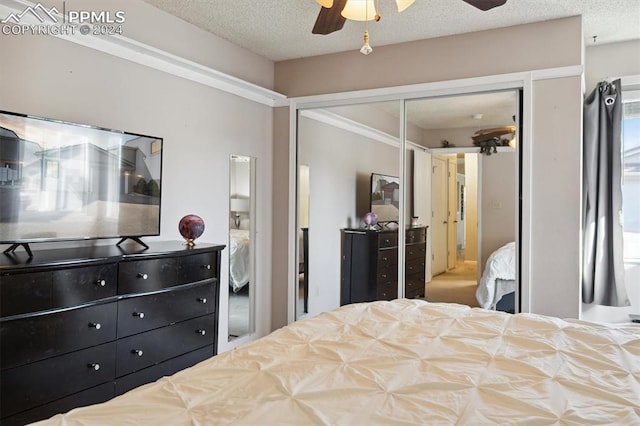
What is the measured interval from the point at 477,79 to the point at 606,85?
1.07 meters

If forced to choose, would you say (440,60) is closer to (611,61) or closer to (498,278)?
(611,61)

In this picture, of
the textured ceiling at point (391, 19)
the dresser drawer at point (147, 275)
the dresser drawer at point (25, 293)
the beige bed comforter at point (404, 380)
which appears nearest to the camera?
the beige bed comforter at point (404, 380)

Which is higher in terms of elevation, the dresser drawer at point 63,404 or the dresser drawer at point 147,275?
the dresser drawer at point 147,275

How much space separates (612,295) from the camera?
3.62m

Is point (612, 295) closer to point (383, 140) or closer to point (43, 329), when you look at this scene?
point (383, 140)

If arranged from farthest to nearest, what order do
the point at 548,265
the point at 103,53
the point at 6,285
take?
the point at 548,265
the point at 103,53
the point at 6,285

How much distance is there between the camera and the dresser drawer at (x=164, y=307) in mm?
2400

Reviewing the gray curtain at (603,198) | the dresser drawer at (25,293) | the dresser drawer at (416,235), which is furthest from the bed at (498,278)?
the dresser drawer at (25,293)

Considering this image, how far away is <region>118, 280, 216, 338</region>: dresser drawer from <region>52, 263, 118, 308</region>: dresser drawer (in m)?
0.13

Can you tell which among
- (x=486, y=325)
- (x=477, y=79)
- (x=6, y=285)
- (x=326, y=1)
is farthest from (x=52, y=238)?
(x=477, y=79)

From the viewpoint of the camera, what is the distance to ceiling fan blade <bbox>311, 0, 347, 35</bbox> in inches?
93.5

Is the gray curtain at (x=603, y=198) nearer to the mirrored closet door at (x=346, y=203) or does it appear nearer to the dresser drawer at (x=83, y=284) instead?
the mirrored closet door at (x=346, y=203)

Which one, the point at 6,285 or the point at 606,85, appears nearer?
the point at 6,285

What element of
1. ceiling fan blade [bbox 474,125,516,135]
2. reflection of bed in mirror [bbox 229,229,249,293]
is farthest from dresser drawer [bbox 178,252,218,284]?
ceiling fan blade [bbox 474,125,516,135]
